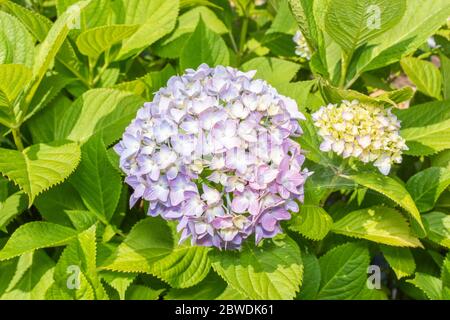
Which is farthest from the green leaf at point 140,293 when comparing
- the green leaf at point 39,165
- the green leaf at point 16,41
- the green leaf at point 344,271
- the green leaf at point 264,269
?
the green leaf at point 16,41

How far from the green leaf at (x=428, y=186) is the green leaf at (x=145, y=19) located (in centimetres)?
95

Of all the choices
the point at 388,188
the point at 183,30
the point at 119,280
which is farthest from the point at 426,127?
the point at 119,280

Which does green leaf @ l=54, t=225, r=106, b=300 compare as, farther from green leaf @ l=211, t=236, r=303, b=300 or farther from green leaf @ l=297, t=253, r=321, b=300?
green leaf @ l=297, t=253, r=321, b=300

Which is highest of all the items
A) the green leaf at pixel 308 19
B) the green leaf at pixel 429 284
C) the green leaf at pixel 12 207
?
the green leaf at pixel 308 19

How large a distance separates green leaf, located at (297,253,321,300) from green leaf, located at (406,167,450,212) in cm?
36

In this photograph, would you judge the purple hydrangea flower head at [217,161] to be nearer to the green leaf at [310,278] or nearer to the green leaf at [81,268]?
the green leaf at [81,268]

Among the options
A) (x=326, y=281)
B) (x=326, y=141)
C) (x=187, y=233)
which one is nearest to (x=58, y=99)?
(x=187, y=233)

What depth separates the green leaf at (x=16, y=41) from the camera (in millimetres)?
1815

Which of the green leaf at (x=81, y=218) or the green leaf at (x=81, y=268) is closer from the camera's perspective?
the green leaf at (x=81, y=268)

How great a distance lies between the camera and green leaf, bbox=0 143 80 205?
160cm

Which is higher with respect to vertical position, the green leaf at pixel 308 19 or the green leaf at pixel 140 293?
the green leaf at pixel 308 19

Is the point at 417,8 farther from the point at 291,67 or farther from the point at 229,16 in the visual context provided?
the point at 229,16

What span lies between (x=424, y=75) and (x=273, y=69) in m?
0.51

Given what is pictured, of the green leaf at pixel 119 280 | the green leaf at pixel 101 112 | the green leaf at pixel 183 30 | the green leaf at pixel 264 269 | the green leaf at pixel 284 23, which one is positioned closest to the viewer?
the green leaf at pixel 264 269
